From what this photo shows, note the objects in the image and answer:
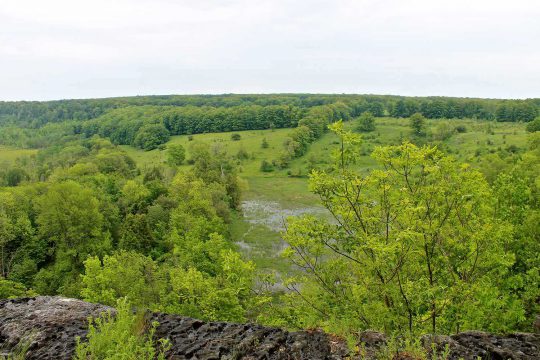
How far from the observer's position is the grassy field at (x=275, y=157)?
185 feet

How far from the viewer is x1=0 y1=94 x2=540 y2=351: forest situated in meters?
11.8

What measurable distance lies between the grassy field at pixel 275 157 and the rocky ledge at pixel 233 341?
35160 mm

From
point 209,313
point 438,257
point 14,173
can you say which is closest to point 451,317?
point 438,257

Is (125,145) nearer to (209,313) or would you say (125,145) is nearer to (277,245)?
(277,245)

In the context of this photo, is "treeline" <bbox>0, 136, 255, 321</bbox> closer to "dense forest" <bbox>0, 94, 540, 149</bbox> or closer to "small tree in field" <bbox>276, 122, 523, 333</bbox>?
"small tree in field" <bbox>276, 122, 523, 333</bbox>

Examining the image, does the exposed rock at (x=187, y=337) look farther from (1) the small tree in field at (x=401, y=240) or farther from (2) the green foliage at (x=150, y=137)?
(2) the green foliage at (x=150, y=137)

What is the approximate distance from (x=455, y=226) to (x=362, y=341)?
18.9ft

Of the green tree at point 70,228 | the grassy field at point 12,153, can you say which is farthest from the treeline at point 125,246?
the grassy field at point 12,153

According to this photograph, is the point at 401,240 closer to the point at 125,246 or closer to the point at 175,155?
the point at 125,246

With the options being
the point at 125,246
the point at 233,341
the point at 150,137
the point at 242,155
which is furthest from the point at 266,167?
the point at 233,341

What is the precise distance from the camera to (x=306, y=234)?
12.3 m

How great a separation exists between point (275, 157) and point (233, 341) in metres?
97.7

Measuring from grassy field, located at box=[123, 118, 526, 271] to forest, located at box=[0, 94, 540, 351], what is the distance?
52 cm

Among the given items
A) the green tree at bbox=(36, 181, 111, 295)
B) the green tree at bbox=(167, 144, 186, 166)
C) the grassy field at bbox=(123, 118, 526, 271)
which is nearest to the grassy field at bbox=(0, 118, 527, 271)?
the grassy field at bbox=(123, 118, 526, 271)
